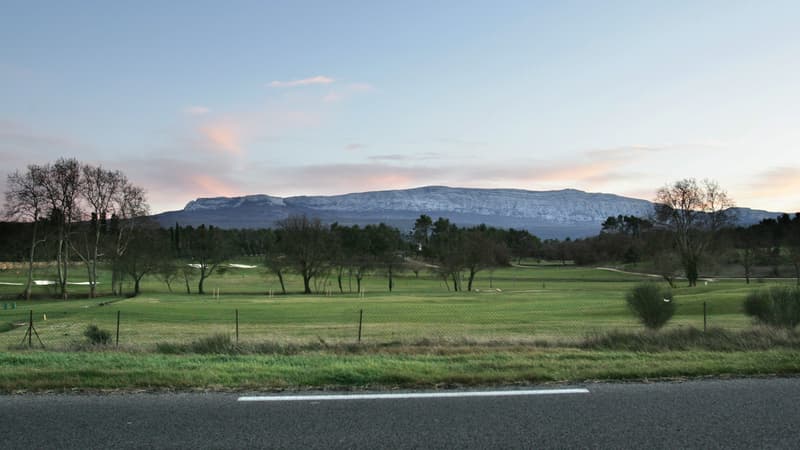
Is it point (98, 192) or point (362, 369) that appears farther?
point (98, 192)

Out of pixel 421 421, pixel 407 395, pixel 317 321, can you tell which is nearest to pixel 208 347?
pixel 407 395

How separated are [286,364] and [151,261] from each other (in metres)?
71.3

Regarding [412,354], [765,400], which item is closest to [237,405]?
[412,354]

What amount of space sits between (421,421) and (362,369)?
2657 mm

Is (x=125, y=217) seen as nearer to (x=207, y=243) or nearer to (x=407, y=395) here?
(x=207, y=243)

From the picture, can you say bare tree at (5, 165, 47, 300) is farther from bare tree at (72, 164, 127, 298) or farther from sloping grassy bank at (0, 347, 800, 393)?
sloping grassy bank at (0, 347, 800, 393)

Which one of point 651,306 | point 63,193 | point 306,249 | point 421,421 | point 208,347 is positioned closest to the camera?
point 421,421

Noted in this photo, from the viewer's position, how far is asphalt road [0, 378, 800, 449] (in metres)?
5.52

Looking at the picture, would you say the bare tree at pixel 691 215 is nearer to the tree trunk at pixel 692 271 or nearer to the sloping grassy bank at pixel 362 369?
the tree trunk at pixel 692 271

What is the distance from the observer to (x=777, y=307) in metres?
21.2

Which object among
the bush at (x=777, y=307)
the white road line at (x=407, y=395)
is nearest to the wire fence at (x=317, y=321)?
the bush at (x=777, y=307)

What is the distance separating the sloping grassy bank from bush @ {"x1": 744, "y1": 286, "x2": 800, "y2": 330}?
477 inches

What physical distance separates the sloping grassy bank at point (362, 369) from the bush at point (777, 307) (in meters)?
12.1

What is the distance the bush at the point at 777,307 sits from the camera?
20.4 meters
